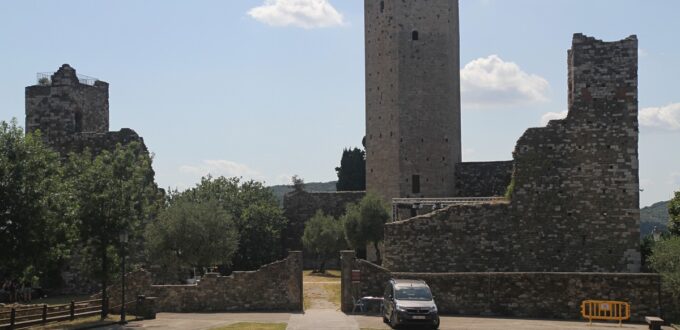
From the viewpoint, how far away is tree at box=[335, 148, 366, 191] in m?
70.2

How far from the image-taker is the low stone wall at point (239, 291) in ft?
97.8

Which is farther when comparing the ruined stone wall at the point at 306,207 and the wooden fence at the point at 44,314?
the ruined stone wall at the point at 306,207

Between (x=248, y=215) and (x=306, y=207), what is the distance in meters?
7.98

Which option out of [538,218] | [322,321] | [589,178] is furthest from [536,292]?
[322,321]

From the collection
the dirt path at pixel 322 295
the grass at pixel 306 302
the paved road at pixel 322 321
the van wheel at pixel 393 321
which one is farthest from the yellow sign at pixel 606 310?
the grass at pixel 306 302

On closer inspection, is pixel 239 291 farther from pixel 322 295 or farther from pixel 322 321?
pixel 322 321

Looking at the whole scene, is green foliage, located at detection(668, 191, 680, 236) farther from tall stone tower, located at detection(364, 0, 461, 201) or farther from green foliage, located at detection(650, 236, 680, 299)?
tall stone tower, located at detection(364, 0, 461, 201)

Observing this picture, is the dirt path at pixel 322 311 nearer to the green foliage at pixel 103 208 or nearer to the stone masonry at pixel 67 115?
the green foliage at pixel 103 208

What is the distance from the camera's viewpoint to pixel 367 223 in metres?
44.5

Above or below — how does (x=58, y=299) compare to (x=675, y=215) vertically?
below

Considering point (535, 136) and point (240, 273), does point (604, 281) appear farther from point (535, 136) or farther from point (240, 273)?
point (240, 273)

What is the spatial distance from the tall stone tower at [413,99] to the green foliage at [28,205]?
24193mm

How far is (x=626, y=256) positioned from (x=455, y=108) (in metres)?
18.4

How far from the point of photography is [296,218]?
179 feet
